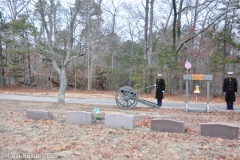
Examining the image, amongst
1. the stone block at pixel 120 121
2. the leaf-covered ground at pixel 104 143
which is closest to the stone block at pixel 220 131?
the leaf-covered ground at pixel 104 143

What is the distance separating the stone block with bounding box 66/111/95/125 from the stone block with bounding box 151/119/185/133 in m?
2.10

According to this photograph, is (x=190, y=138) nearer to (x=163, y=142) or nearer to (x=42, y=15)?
(x=163, y=142)

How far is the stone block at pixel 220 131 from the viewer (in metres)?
6.09

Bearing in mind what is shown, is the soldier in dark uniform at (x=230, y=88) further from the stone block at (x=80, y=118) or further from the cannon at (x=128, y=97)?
the stone block at (x=80, y=118)

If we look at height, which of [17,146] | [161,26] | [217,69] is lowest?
[17,146]

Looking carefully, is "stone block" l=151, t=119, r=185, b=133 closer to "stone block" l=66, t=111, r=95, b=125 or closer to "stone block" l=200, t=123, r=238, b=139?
"stone block" l=200, t=123, r=238, b=139

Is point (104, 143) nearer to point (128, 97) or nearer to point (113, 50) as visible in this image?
point (128, 97)

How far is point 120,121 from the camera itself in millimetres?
7441

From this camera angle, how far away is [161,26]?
28.3 metres

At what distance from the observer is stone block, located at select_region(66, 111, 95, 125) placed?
25.9ft

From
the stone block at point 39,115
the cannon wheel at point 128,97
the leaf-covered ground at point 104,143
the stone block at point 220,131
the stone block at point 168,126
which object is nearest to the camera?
the leaf-covered ground at point 104,143

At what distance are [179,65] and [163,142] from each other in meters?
15.9

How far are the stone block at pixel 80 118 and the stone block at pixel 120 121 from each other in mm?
628

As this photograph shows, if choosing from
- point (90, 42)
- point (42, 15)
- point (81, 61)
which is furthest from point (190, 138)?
point (81, 61)
